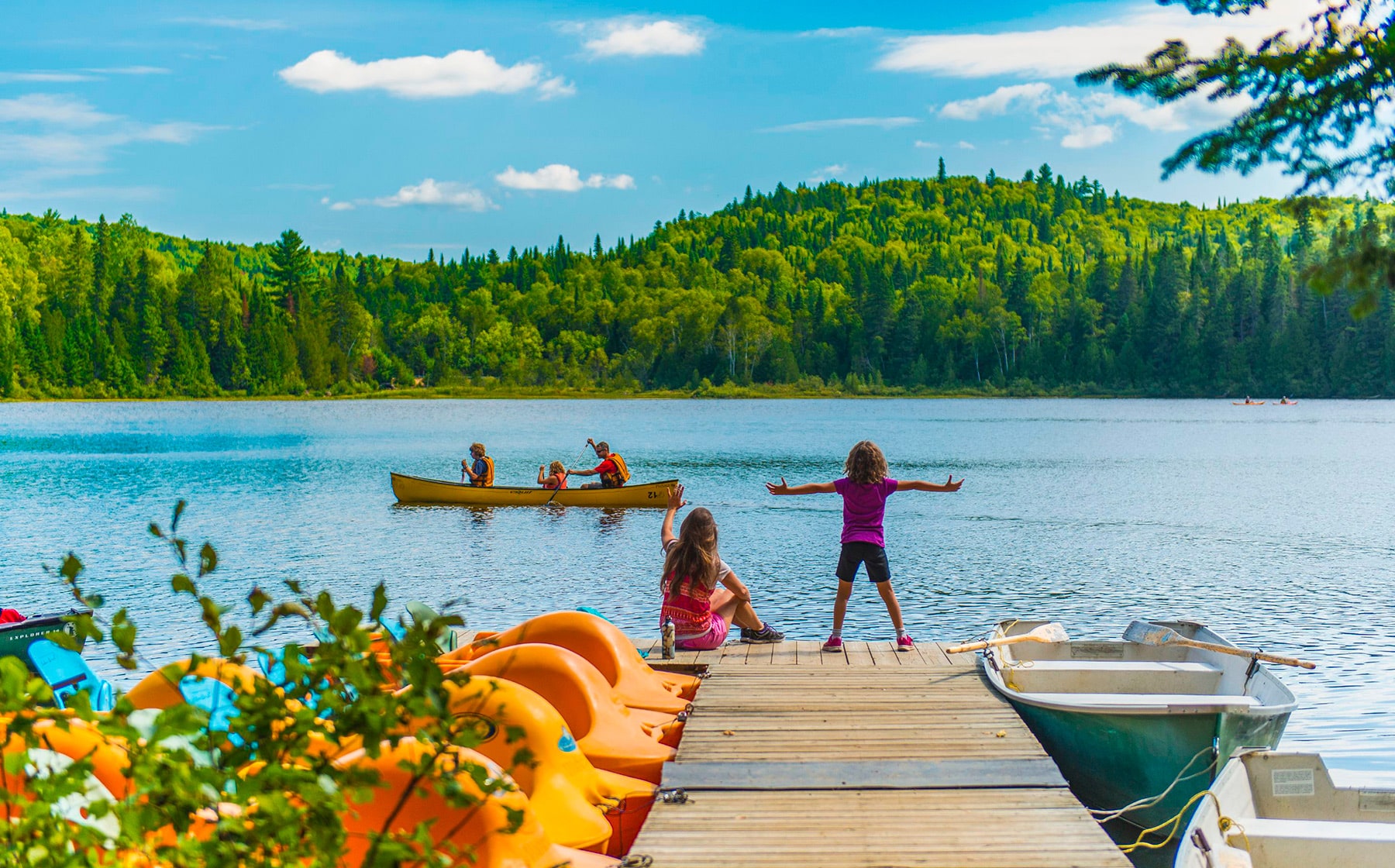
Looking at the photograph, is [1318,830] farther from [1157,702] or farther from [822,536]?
[822,536]

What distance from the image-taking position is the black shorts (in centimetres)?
868

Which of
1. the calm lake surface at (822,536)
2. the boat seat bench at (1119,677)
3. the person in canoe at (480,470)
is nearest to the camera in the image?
the boat seat bench at (1119,677)

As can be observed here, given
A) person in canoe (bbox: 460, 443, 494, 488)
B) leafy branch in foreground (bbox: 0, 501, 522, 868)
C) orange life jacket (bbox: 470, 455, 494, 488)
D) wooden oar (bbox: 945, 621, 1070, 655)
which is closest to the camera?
leafy branch in foreground (bbox: 0, 501, 522, 868)

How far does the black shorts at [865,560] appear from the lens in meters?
8.68

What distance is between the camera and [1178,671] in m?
7.75

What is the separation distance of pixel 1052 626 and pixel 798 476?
92.8ft

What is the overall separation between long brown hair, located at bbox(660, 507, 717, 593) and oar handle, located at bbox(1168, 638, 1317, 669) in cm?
336

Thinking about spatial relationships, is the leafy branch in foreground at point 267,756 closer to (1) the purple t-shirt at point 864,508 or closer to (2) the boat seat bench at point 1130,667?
(2) the boat seat bench at point 1130,667

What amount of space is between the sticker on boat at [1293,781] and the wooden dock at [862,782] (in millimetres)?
984

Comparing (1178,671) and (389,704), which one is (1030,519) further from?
(389,704)

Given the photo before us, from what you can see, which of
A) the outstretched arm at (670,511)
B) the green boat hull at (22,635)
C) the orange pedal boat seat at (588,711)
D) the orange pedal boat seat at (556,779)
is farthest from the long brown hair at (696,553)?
the green boat hull at (22,635)

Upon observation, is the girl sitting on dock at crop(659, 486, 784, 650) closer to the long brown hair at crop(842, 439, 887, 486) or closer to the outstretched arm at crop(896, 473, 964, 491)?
the long brown hair at crop(842, 439, 887, 486)

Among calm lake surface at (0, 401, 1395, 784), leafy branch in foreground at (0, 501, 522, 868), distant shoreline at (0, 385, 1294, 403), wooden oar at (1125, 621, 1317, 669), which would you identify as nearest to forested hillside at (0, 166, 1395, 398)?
distant shoreline at (0, 385, 1294, 403)

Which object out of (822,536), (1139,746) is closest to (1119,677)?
(1139,746)
